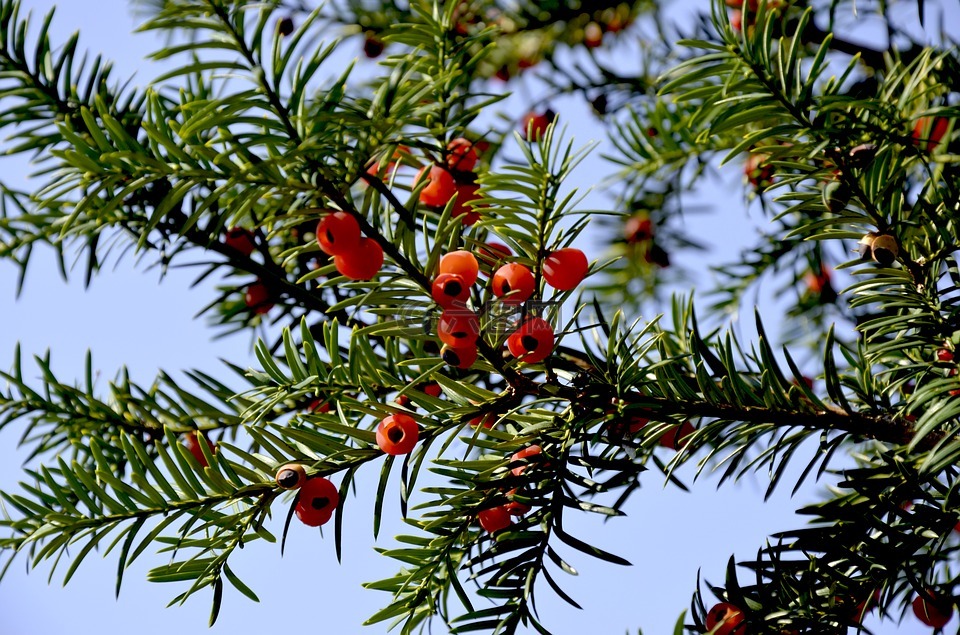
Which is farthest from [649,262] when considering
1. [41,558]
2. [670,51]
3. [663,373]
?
[41,558]

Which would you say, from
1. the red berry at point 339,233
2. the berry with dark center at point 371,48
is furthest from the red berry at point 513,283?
the berry with dark center at point 371,48

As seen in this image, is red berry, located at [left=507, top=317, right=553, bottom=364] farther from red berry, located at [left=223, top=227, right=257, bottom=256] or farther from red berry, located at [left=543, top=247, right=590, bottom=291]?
red berry, located at [left=223, top=227, right=257, bottom=256]

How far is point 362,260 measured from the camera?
0.66 m

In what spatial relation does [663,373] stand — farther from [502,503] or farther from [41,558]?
[41,558]

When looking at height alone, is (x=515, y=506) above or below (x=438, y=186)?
below

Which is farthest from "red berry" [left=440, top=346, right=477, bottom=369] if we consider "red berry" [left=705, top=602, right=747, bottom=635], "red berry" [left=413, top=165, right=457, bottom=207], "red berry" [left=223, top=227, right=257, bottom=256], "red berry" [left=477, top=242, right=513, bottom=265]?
"red berry" [left=223, top=227, right=257, bottom=256]

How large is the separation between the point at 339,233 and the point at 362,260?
1.2 inches

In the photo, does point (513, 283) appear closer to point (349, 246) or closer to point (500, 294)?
point (500, 294)

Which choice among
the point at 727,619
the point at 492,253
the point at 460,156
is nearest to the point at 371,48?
the point at 460,156

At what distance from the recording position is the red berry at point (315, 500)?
70cm

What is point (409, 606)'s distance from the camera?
2.37 ft

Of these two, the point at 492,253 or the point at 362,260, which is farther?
the point at 492,253

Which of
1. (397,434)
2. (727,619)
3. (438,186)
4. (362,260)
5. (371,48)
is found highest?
(371,48)

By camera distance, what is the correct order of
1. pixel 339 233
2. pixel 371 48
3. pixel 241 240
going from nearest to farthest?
pixel 339 233, pixel 241 240, pixel 371 48
